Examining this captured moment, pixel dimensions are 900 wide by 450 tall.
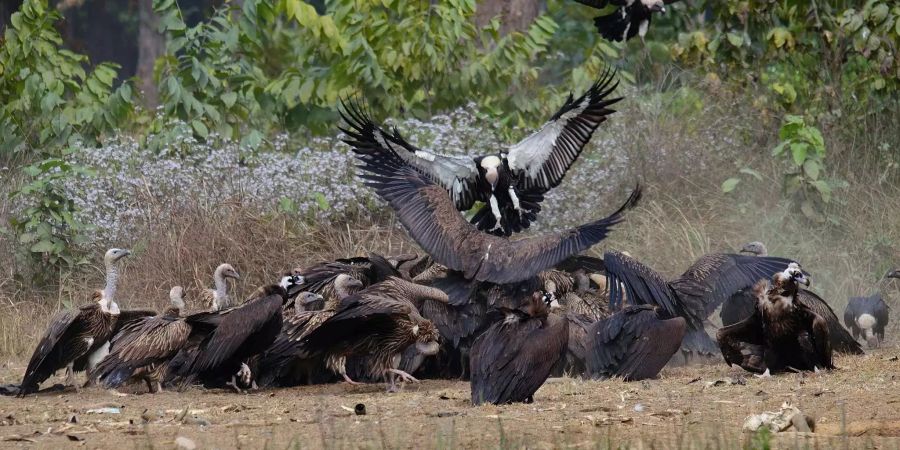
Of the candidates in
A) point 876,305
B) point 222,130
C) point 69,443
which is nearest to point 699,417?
point 69,443

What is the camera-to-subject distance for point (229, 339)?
784cm

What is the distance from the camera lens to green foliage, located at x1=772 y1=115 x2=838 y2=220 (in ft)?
38.2

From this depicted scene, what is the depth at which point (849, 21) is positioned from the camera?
1236 centimetres

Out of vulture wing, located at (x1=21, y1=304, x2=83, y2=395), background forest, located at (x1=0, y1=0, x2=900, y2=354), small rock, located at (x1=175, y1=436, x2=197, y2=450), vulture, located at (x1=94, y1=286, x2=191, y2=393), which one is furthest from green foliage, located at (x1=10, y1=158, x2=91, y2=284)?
small rock, located at (x1=175, y1=436, x2=197, y2=450)

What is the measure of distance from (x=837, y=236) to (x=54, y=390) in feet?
21.5

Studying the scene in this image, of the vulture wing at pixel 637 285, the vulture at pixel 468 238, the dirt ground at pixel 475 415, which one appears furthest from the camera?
the vulture wing at pixel 637 285

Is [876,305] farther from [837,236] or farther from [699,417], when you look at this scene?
[699,417]

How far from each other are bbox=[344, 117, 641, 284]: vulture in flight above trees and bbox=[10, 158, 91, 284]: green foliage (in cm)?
313

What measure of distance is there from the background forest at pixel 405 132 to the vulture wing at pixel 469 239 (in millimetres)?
2207

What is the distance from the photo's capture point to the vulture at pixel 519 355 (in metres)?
6.74

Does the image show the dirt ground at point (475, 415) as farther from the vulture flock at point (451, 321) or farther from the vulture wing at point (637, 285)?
the vulture wing at point (637, 285)

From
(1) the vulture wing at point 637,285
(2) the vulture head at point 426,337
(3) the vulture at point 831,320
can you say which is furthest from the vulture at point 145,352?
(3) the vulture at point 831,320

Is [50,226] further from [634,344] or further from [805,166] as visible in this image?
[805,166]

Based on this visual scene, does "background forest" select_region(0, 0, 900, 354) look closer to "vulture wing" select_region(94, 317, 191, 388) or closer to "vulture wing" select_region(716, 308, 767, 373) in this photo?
"vulture wing" select_region(94, 317, 191, 388)
